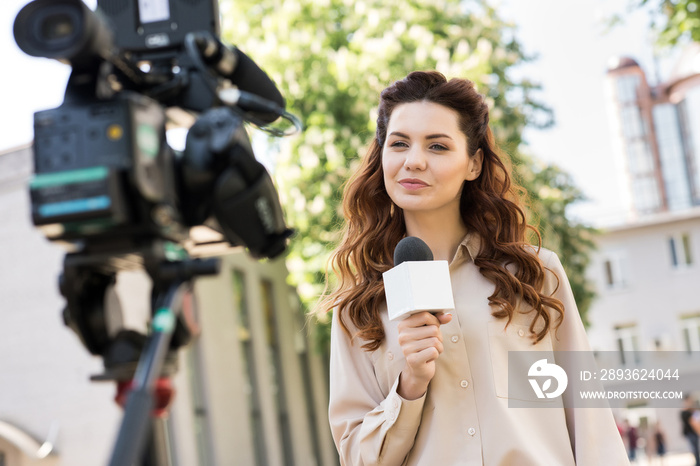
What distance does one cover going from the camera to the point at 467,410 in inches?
107

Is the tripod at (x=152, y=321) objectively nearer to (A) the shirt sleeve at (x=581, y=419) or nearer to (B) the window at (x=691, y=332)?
(A) the shirt sleeve at (x=581, y=419)

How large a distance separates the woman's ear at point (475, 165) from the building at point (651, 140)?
3041 inches

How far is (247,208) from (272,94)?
56cm

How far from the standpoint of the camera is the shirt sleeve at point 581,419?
2.69 metres

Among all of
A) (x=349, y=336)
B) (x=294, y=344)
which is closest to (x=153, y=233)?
(x=349, y=336)

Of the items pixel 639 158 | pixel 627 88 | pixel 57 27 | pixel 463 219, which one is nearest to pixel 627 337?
pixel 463 219

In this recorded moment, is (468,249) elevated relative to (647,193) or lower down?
lower down

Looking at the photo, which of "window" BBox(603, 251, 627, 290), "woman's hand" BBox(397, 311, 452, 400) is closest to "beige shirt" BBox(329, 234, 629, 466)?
"woman's hand" BBox(397, 311, 452, 400)

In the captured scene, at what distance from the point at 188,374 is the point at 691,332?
93.6 feet

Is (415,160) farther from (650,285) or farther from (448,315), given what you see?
(650,285)

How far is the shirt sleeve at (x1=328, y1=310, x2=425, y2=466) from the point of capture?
2.68 metres

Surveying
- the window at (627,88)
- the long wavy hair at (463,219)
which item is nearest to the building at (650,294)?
the long wavy hair at (463,219)

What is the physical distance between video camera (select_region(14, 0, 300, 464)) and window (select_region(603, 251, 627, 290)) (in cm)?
3831

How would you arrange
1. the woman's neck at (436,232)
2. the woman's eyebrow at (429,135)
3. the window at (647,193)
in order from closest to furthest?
1. the woman's eyebrow at (429,135)
2. the woman's neck at (436,232)
3. the window at (647,193)
